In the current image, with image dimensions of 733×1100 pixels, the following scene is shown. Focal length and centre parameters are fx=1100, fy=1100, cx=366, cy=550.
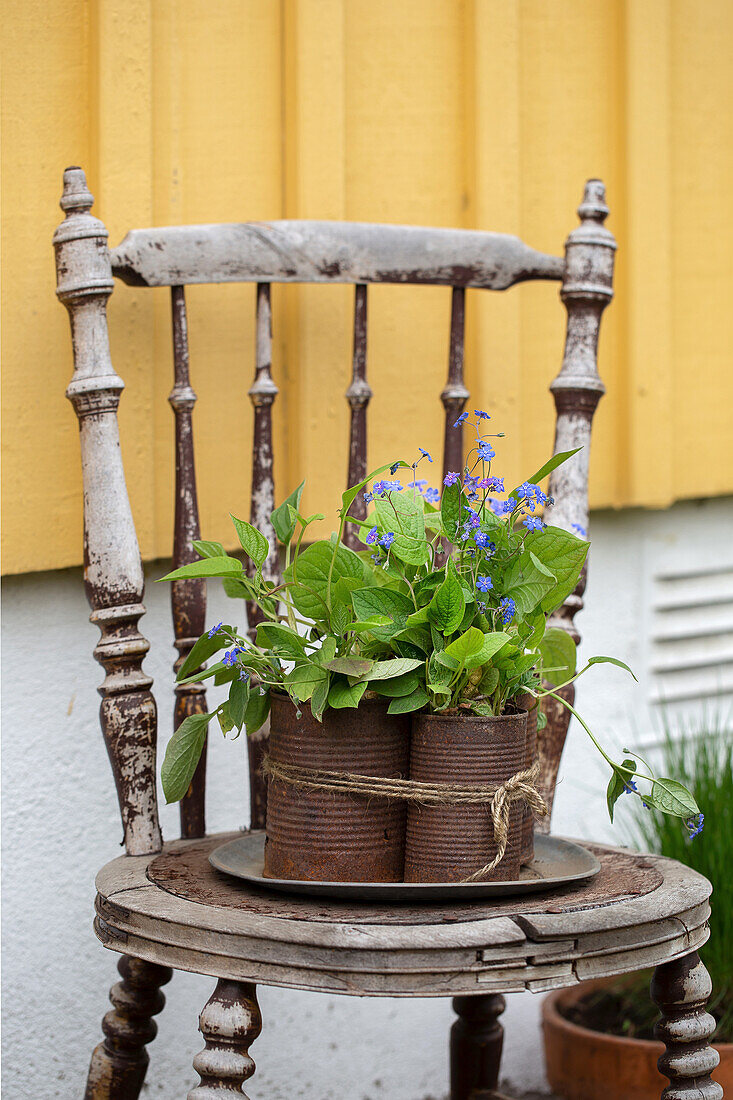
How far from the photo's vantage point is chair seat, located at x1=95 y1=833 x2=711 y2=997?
2.62ft

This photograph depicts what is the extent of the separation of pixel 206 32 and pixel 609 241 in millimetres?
552

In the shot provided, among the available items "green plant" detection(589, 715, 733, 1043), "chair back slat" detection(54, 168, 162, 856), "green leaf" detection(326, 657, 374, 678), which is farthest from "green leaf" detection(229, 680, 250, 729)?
"green plant" detection(589, 715, 733, 1043)

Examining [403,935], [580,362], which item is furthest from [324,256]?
[403,935]

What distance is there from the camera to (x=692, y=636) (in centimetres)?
182

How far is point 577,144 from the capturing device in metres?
1.61

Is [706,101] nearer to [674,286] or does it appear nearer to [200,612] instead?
[674,286]

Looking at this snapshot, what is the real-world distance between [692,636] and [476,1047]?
0.78 meters

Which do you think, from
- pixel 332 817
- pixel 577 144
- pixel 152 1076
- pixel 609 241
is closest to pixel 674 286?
pixel 577 144

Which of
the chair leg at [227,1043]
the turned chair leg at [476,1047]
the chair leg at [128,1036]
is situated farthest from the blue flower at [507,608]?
the turned chair leg at [476,1047]

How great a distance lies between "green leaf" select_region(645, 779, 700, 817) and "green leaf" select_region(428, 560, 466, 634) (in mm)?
232

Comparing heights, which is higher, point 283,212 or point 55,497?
point 283,212

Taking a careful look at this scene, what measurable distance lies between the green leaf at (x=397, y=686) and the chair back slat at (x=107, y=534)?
33 cm

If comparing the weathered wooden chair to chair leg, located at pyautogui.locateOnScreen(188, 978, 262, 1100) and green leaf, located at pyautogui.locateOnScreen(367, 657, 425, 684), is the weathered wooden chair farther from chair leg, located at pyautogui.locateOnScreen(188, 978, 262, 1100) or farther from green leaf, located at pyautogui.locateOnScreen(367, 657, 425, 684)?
green leaf, located at pyautogui.locateOnScreen(367, 657, 425, 684)

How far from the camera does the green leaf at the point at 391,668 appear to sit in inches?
34.3
